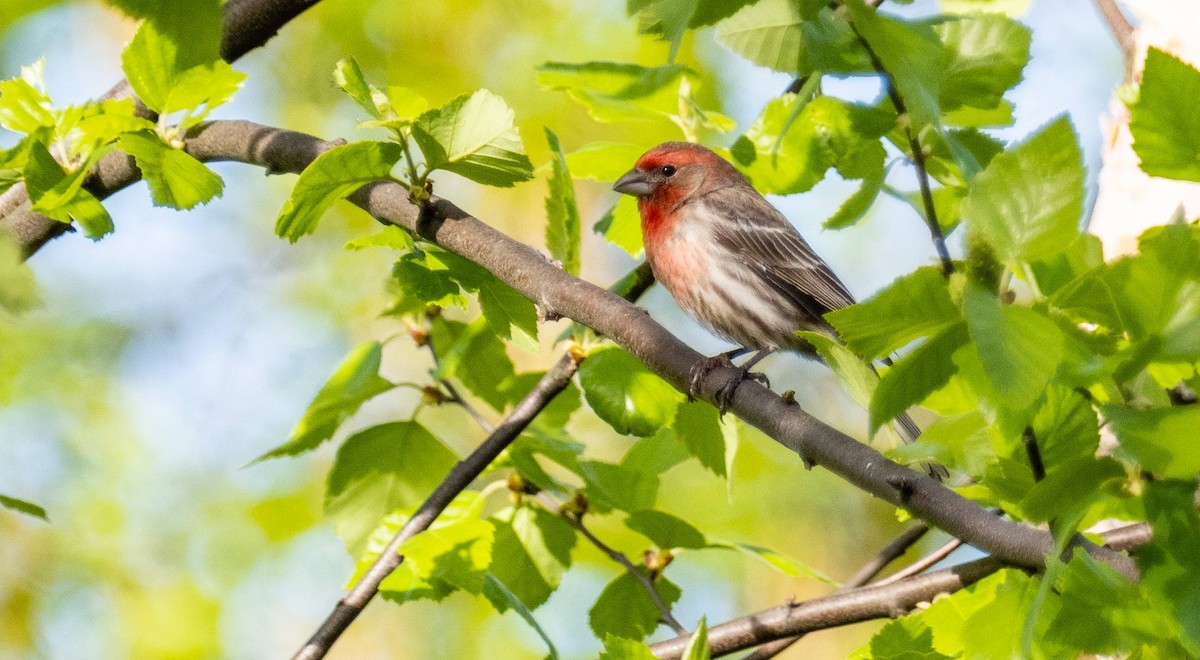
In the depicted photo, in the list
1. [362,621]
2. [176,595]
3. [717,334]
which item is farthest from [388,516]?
[362,621]

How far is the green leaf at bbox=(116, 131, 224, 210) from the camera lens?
2.70 m

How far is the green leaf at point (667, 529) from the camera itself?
11.6 feet

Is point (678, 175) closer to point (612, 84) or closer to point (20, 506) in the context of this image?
point (612, 84)

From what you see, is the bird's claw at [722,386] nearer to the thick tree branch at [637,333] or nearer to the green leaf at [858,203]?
the thick tree branch at [637,333]

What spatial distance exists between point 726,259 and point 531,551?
9.29 ft

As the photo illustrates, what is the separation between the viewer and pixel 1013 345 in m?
1.58

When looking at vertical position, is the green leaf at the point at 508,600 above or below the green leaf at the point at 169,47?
below

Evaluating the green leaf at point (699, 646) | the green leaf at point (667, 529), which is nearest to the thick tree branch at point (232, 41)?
the green leaf at point (667, 529)

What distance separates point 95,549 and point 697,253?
18.4ft

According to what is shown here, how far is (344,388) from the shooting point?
3463 millimetres

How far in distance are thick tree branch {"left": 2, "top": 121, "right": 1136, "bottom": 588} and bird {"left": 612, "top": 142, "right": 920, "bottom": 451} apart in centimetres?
265

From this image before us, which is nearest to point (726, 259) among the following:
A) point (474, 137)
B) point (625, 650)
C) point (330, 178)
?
point (474, 137)

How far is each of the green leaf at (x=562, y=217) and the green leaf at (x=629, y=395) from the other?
1.02 ft

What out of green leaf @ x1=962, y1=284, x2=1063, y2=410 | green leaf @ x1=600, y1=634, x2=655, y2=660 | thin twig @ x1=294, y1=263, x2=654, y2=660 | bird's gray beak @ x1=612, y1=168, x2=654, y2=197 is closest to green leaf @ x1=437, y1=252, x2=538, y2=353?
thin twig @ x1=294, y1=263, x2=654, y2=660
